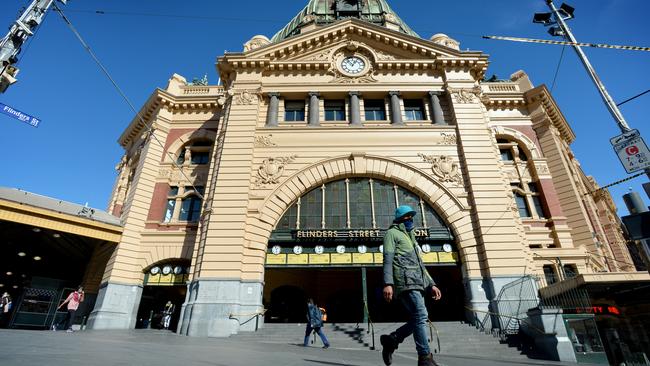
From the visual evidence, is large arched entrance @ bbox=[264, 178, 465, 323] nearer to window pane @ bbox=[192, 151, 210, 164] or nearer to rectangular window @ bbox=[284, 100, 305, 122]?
rectangular window @ bbox=[284, 100, 305, 122]

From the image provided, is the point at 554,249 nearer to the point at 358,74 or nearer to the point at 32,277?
the point at 358,74

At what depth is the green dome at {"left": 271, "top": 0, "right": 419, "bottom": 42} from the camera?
3372 centimetres

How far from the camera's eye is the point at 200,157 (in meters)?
24.9

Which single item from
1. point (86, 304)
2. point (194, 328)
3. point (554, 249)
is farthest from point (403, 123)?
point (86, 304)

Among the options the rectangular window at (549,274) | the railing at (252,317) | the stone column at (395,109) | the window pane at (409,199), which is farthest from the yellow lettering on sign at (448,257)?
the railing at (252,317)

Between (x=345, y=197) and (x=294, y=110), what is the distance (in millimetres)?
7677

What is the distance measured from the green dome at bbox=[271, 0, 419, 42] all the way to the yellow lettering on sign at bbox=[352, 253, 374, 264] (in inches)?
942

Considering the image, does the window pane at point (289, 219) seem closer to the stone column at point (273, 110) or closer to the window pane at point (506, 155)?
the stone column at point (273, 110)

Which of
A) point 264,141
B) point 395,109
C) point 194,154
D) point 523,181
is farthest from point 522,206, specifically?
point 194,154

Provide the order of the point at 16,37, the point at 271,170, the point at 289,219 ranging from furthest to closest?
the point at 271,170 → the point at 289,219 → the point at 16,37

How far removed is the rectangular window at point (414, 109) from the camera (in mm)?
22578

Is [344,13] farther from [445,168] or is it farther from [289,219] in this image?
[289,219]

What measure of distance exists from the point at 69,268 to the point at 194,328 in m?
18.0

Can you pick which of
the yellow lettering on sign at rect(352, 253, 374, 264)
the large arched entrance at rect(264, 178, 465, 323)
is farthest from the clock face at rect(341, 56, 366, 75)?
the yellow lettering on sign at rect(352, 253, 374, 264)
